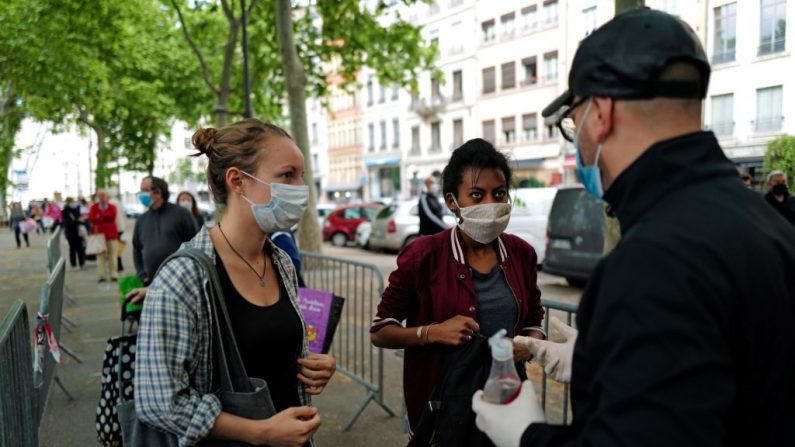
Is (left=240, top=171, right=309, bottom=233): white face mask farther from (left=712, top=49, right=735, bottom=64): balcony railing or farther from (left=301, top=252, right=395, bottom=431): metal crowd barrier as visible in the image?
(left=712, top=49, right=735, bottom=64): balcony railing

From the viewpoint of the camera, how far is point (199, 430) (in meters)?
1.81

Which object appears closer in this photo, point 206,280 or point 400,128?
point 206,280

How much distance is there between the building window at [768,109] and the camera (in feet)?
22.9

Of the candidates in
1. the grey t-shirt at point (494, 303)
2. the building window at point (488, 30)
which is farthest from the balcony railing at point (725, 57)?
the building window at point (488, 30)

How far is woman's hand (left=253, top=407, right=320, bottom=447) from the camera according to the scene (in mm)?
1879

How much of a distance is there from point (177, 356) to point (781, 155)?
25.5 feet

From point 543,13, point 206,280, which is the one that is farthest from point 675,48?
point 543,13

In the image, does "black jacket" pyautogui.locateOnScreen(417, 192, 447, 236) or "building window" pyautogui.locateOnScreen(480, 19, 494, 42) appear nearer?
"black jacket" pyautogui.locateOnScreen(417, 192, 447, 236)

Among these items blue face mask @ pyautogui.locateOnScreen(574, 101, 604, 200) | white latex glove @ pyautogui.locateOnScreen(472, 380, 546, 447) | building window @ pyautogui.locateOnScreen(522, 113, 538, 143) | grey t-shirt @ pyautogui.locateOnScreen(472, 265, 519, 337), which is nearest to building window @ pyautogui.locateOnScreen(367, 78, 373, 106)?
building window @ pyautogui.locateOnScreen(522, 113, 538, 143)

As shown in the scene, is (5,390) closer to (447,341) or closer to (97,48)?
(447,341)

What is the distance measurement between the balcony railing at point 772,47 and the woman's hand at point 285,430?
21.3ft

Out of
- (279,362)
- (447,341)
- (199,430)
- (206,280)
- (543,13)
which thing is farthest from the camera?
(543,13)

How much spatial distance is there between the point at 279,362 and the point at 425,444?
0.61 m

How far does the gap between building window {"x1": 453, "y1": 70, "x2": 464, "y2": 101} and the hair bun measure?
36678 mm
